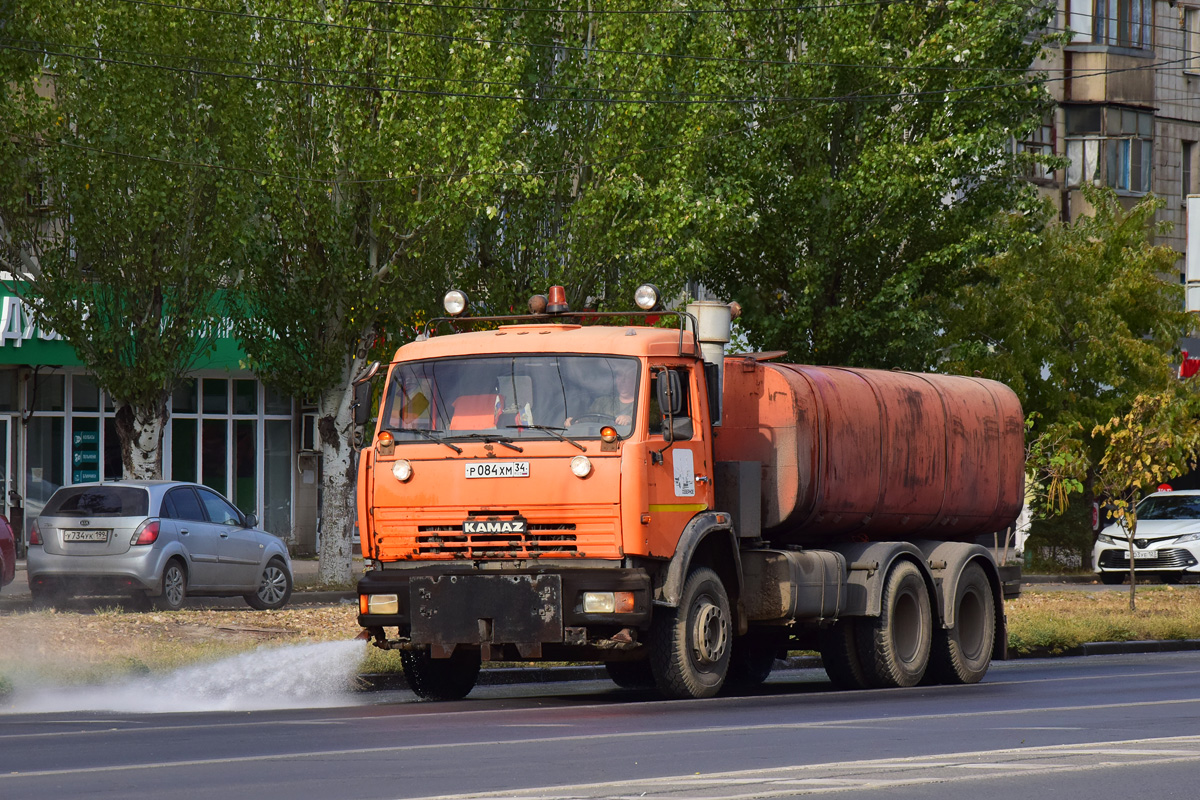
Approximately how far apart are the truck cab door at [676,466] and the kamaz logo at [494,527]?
88 cm

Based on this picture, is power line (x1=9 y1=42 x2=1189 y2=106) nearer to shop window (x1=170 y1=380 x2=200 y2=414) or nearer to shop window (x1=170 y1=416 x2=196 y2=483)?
shop window (x1=170 y1=380 x2=200 y2=414)

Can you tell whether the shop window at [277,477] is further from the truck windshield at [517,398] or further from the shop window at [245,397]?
the truck windshield at [517,398]

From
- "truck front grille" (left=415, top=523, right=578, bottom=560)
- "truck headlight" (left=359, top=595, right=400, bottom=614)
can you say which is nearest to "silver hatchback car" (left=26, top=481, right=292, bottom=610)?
"truck headlight" (left=359, top=595, right=400, bottom=614)

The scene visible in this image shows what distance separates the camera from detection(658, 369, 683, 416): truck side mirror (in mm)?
13438

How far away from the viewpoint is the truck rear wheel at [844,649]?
52.2ft

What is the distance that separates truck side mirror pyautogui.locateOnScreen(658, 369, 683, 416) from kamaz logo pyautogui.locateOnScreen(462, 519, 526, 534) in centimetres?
127

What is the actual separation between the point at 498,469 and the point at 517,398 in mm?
569

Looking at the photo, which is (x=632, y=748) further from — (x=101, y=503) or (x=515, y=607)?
(x=101, y=503)

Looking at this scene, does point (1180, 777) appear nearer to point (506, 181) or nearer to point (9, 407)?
point (506, 181)

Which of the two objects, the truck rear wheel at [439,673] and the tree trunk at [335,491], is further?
the tree trunk at [335,491]

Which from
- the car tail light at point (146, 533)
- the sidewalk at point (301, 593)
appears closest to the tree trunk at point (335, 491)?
the sidewalk at point (301, 593)

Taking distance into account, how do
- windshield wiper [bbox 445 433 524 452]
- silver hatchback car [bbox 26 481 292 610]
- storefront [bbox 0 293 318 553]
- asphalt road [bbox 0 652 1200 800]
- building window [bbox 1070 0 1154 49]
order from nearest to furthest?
asphalt road [bbox 0 652 1200 800] → windshield wiper [bbox 445 433 524 452] → silver hatchback car [bbox 26 481 292 610] → storefront [bbox 0 293 318 553] → building window [bbox 1070 0 1154 49]

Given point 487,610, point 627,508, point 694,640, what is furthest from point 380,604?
point 694,640

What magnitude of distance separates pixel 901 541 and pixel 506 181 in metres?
11.4
